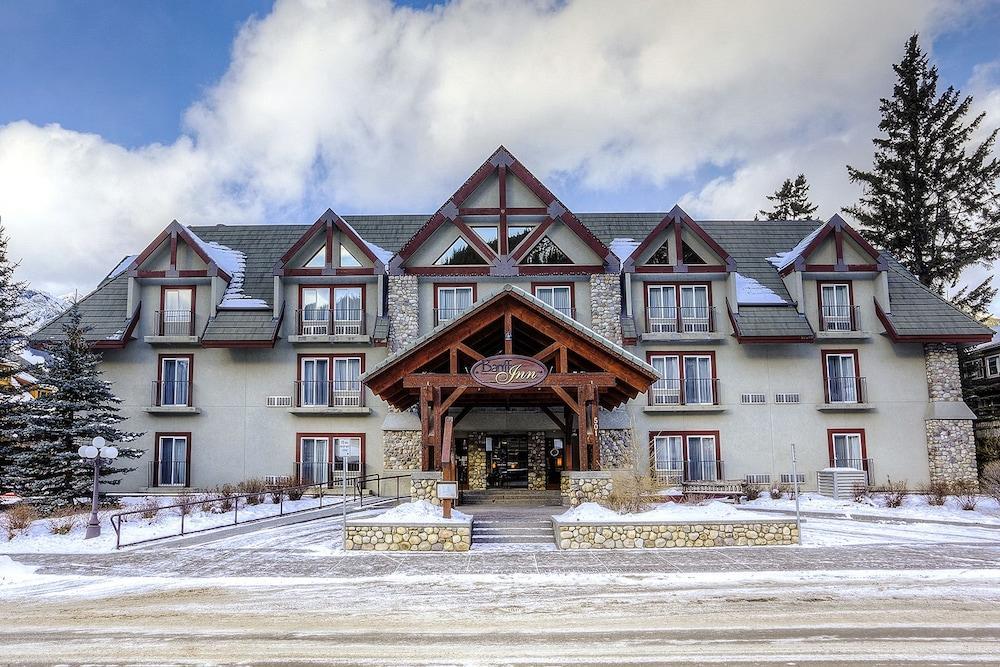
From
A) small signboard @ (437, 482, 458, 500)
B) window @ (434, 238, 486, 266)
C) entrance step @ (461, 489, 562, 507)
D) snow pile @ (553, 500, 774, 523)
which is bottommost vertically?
entrance step @ (461, 489, 562, 507)

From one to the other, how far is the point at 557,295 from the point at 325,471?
10.9 m

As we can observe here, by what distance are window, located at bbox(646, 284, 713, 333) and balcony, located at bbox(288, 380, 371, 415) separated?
11294 millimetres

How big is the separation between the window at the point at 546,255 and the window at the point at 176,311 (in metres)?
12.9

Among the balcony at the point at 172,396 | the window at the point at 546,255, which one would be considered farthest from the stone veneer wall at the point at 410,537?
the balcony at the point at 172,396

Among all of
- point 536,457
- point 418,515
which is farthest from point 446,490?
point 536,457

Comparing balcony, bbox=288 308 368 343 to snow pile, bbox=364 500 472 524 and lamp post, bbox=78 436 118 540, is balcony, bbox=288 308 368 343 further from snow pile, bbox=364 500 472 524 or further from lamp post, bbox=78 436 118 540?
snow pile, bbox=364 500 472 524

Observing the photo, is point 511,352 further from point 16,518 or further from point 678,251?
point 16,518

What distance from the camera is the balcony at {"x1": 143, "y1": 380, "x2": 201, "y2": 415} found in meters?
25.5

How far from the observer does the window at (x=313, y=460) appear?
25.6m

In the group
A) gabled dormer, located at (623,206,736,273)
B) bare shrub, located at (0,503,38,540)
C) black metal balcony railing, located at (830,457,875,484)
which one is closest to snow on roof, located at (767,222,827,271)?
gabled dormer, located at (623,206,736,273)

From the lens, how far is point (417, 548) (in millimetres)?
14656

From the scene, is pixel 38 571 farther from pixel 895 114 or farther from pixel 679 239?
pixel 895 114

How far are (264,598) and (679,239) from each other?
20.4 metres

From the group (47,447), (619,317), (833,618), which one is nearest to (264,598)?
(833,618)
